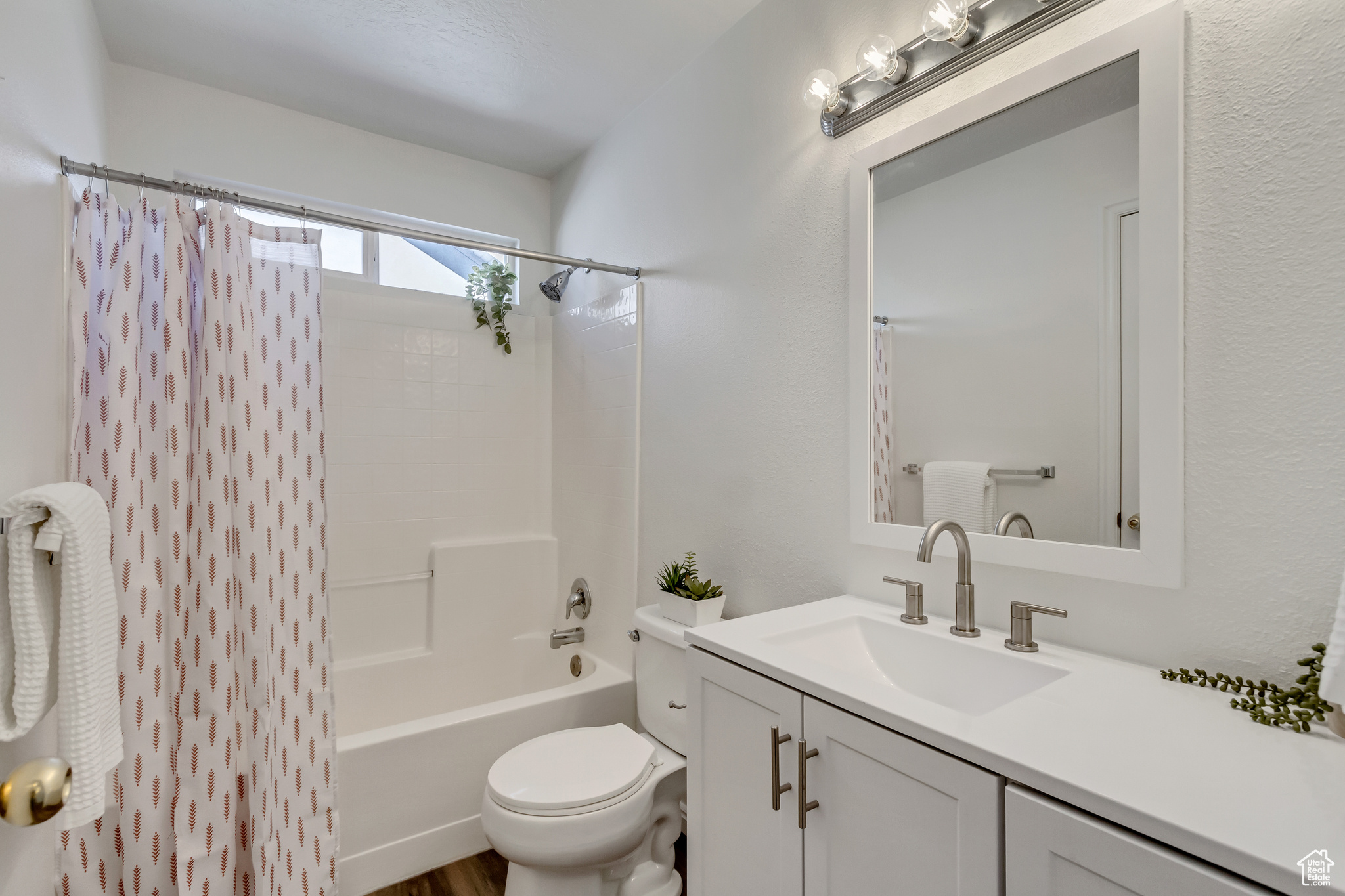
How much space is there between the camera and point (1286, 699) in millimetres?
825

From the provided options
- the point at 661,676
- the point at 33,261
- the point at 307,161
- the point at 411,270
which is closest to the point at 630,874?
the point at 661,676

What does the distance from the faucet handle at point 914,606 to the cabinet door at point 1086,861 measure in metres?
0.58

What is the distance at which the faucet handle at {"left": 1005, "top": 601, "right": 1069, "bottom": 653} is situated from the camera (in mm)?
1127

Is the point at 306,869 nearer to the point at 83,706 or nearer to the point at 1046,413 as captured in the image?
the point at 83,706

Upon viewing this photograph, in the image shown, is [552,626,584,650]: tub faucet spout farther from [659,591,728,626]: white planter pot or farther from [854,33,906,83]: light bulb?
[854,33,906,83]: light bulb

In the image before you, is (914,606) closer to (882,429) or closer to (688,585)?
(882,429)

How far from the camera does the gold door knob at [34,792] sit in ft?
1.99

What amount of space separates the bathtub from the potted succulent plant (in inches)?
19.8

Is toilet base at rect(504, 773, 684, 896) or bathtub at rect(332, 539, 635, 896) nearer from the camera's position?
toilet base at rect(504, 773, 684, 896)

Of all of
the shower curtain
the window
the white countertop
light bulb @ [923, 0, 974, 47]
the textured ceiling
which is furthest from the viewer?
the window

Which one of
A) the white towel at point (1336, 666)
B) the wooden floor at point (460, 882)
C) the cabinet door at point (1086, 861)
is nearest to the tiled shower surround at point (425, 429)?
the wooden floor at point (460, 882)

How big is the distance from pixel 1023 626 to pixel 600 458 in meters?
1.75

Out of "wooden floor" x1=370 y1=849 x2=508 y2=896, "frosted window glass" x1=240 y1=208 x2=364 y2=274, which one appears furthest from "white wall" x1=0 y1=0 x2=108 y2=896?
"frosted window glass" x1=240 y1=208 x2=364 y2=274

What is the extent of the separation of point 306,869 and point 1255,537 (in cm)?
220
